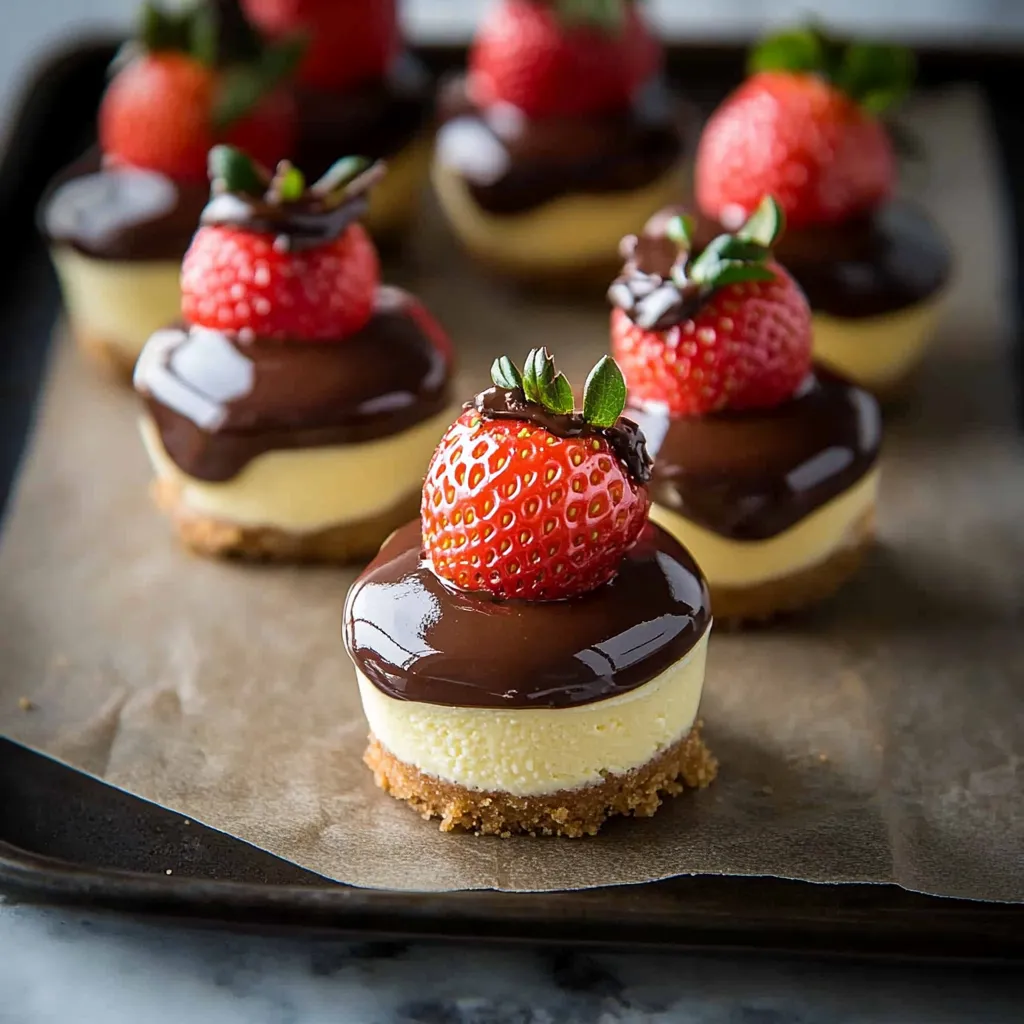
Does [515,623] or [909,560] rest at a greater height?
[515,623]

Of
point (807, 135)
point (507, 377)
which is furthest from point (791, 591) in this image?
point (807, 135)

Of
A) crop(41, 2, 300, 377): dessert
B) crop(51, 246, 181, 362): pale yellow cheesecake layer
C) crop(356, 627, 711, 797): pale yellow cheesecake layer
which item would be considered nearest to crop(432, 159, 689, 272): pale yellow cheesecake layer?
crop(41, 2, 300, 377): dessert

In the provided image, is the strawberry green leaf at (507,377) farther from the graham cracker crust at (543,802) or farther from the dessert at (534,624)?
the graham cracker crust at (543,802)

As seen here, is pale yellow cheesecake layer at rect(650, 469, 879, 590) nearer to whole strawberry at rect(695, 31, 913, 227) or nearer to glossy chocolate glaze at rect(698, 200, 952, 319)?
glossy chocolate glaze at rect(698, 200, 952, 319)

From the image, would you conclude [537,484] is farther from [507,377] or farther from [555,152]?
[555,152]

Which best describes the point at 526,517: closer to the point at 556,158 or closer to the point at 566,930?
the point at 566,930

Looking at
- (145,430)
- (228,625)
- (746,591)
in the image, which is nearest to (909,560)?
(746,591)

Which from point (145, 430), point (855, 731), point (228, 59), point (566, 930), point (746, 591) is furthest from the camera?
point (228, 59)
